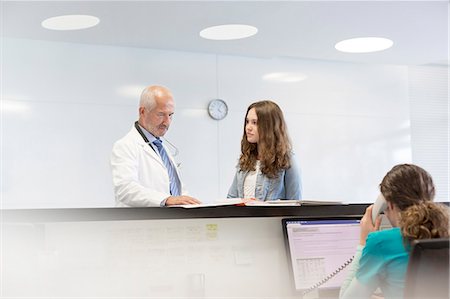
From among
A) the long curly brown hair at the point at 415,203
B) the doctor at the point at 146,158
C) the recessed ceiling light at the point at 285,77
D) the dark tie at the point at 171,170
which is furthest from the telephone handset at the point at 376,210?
the recessed ceiling light at the point at 285,77

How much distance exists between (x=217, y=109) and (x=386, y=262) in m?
4.15

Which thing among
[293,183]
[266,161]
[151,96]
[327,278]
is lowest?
[327,278]

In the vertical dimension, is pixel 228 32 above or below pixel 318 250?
above

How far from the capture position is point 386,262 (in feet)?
5.88

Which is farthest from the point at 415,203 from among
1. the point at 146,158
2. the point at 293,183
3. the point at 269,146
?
the point at 146,158

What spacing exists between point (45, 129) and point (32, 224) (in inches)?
128

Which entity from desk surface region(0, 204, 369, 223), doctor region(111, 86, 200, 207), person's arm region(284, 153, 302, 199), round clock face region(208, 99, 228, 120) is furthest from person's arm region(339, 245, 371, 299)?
round clock face region(208, 99, 228, 120)

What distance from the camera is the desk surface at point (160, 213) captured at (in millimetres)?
2088

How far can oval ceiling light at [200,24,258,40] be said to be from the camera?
493cm

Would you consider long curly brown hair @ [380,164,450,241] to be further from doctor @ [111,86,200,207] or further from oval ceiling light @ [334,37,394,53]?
oval ceiling light @ [334,37,394,53]

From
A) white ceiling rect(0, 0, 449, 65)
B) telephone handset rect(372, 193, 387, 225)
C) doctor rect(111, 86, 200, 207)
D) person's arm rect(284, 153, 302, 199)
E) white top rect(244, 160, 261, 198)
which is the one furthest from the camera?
white ceiling rect(0, 0, 449, 65)

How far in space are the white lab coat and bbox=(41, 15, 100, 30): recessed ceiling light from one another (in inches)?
68.8

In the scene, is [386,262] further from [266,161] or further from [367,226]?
[266,161]

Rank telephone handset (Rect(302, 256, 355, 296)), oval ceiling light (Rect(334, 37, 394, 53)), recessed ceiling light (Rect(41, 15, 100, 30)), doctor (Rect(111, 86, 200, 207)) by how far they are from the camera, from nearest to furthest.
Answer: telephone handset (Rect(302, 256, 355, 296)), doctor (Rect(111, 86, 200, 207)), recessed ceiling light (Rect(41, 15, 100, 30)), oval ceiling light (Rect(334, 37, 394, 53))
